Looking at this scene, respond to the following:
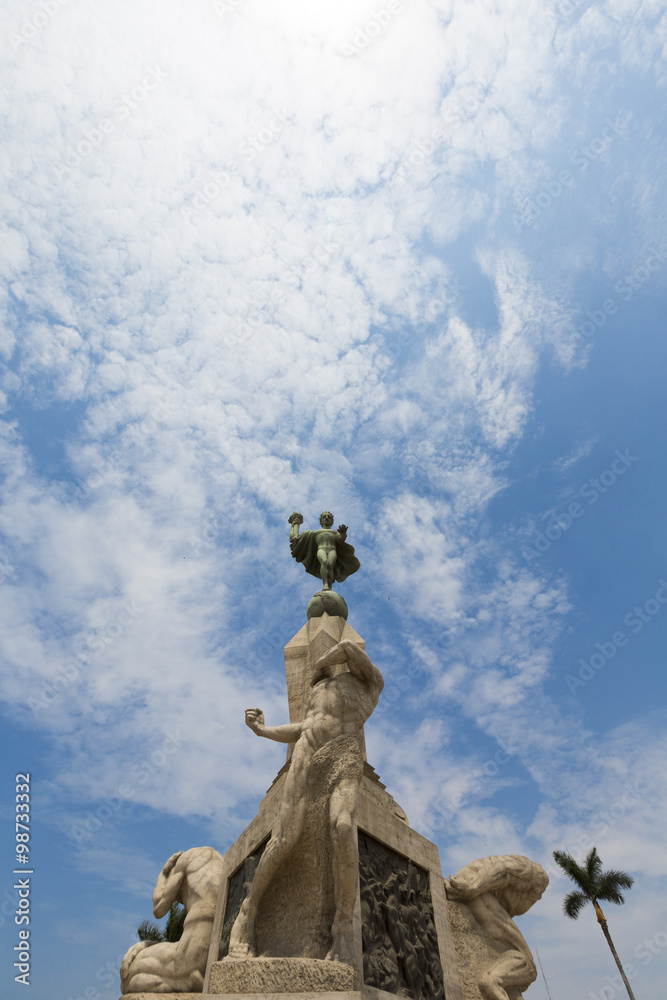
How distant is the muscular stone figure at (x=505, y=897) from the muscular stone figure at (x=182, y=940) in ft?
9.20

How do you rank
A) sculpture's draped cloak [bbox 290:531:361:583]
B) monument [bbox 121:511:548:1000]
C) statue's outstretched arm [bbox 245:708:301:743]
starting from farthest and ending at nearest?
sculpture's draped cloak [bbox 290:531:361:583]
statue's outstretched arm [bbox 245:708:301:743]
monument [bbox 121:511:548:1000]

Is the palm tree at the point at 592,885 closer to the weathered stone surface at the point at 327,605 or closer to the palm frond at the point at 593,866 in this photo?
the palm frond at the point at 593,866

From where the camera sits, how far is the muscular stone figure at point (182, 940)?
620 cm

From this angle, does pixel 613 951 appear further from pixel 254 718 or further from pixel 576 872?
pixel 254 718

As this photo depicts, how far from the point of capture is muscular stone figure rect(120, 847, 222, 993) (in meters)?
6.20

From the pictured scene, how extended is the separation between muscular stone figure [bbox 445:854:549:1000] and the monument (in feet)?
0.04

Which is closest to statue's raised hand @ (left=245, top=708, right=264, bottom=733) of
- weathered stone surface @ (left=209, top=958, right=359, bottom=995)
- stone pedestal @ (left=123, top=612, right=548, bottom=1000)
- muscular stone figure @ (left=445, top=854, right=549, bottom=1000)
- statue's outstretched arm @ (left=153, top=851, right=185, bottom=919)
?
stone pedestal @ (left=123, top=612, right=548, bottom=1000)

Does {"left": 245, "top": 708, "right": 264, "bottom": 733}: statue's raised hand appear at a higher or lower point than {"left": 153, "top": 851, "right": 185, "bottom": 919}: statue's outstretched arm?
higher

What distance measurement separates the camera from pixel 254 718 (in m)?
6.40

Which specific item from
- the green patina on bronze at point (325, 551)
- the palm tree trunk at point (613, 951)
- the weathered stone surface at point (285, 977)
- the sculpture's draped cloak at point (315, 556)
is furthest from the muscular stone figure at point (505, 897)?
the palm tree trunk at point (613, 951)

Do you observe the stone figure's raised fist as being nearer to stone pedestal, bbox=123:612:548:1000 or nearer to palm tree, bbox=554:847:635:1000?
stone pedestal, bbox=123:612:548:1000

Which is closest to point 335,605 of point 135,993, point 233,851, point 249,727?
point 249,727

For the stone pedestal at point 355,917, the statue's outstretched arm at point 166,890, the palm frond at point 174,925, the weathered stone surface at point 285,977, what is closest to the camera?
the weathered stone surface at point 285,977

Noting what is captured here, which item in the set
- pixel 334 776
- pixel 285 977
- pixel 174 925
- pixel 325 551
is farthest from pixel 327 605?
pixel 174 925
